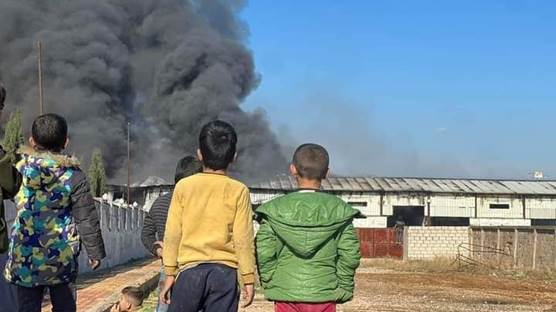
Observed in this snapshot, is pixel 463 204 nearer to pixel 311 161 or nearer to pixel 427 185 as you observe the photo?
pixel 427 185

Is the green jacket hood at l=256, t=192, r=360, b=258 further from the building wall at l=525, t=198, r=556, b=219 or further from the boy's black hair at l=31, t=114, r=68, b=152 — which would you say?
the building wall at l=525, t=198, r=556, b=219

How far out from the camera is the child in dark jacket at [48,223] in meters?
3.65

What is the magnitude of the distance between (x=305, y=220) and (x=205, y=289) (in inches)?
21.6

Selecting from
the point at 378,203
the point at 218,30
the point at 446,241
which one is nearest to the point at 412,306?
the point at 446,241

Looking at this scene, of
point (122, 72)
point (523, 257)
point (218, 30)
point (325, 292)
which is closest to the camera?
point (325, 292)

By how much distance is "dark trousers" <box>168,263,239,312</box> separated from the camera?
3.44 metres

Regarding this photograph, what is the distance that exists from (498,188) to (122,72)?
23710mm

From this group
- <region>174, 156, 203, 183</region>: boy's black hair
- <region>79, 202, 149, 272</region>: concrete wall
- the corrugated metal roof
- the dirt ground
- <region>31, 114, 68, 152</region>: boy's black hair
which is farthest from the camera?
the corrugated metal roof

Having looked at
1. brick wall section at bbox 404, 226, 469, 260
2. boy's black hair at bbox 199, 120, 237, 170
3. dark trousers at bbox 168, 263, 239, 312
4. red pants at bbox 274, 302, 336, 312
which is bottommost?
brick wall section at bbox 404, 226, 469, 260

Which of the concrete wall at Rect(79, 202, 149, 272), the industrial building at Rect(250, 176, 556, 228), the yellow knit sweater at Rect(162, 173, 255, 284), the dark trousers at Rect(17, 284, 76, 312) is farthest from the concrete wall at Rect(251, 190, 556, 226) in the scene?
the yellow knit sweater at Rect(162, 173, 255, 284)

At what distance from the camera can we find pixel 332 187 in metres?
40.8

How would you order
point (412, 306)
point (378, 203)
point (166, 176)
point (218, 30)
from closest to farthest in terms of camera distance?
1. point (412, 306)
2. point (378, 203)
3. point (166, 176)
4. point (218, 30)

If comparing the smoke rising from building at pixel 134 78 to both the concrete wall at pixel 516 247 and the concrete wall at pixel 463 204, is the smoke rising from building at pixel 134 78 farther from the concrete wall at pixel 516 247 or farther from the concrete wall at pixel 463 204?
the concrete wall at pixel 516 247

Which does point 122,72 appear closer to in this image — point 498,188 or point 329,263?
point 498,188
